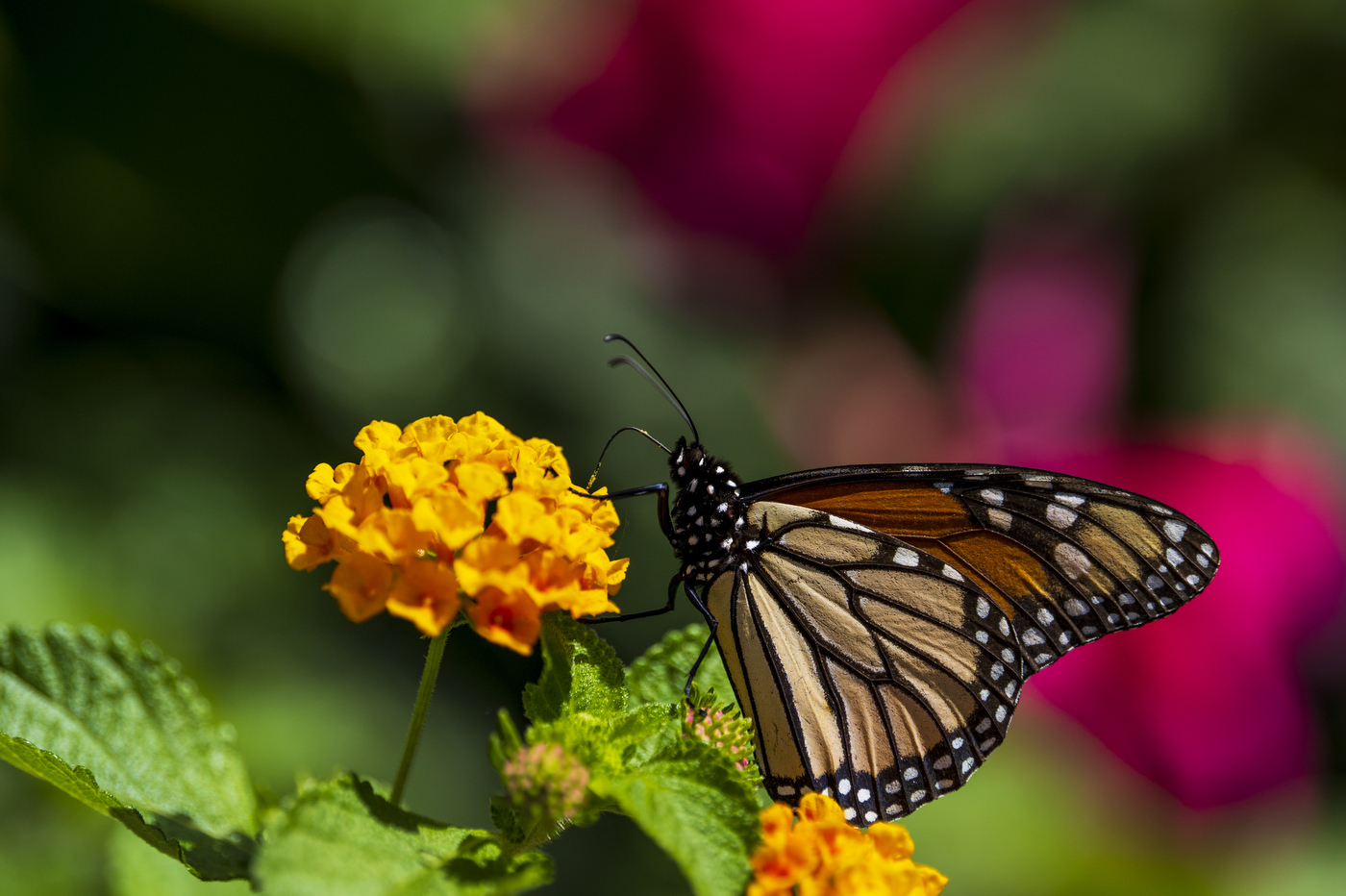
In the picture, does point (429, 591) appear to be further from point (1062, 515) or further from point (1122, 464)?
point (1122, 464)

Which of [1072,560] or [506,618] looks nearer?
[506,618]

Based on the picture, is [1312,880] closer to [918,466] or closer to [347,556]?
[918,466]

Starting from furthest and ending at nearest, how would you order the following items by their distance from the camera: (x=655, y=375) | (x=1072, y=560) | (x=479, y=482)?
(x=655, y=375) < (x=1072, y=560) < (x=479, y=482)

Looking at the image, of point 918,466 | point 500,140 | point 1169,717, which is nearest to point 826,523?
point 918,466

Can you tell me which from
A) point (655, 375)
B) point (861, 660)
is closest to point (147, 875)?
point (861, 660)

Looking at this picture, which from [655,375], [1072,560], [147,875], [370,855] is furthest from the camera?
[655,375]

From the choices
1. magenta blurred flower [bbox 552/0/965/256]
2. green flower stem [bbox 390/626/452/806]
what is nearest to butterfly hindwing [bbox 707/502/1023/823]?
green flower stem [bbox 390/626/452/806]

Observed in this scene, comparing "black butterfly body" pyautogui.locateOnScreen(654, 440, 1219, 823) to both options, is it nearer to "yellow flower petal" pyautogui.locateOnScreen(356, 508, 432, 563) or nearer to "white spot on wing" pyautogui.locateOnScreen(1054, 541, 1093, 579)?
"white spot on wing" pyautogui.locateOnScreen(1054, 541, 1093, 579)
